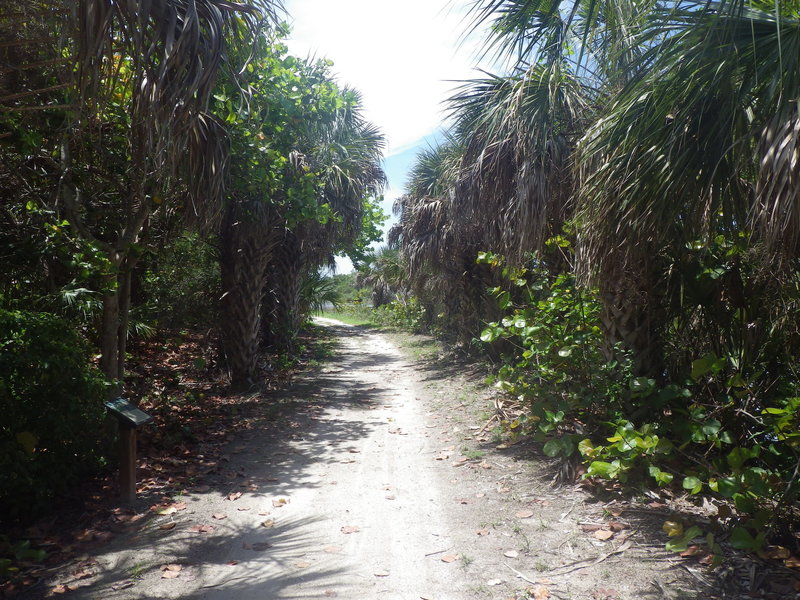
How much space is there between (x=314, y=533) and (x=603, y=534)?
7.06ft

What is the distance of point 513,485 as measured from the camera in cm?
550

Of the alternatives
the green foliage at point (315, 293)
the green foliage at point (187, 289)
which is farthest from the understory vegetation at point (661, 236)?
the green foliage at point (315, 293)

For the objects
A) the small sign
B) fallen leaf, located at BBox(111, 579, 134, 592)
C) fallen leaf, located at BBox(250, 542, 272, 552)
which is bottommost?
fallen leaf, located at BBox(250, 542, 272, 552)

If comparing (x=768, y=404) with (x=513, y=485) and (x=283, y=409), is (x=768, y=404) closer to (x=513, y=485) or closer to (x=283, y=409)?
(x=513, y=485)

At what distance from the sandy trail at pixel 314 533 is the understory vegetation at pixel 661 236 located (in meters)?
1.42

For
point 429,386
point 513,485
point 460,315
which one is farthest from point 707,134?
point 460,315

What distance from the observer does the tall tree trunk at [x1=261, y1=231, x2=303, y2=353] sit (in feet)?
48.7

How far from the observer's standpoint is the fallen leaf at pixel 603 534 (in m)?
4.22

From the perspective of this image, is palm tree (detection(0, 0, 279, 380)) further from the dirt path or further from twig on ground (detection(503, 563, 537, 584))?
twig on ground (detection(503, 563, 537, 584))

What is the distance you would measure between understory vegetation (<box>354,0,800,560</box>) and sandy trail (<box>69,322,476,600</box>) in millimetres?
1419

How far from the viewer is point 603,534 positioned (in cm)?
427

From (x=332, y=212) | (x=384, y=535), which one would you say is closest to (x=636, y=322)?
(x=384, y=535)

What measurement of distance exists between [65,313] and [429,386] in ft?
23.3

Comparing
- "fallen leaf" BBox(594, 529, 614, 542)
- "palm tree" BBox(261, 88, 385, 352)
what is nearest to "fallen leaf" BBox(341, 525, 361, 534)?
"fallen leaf" BBox(594, 529, 614, 542)
